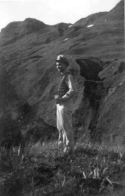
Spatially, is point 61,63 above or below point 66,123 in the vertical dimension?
above

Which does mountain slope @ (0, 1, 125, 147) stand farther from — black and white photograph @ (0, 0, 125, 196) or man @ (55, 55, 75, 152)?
man @ (55, 55, 75, 152)

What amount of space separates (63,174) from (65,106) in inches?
59.4

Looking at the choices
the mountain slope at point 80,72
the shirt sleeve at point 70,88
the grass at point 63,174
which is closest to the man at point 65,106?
the shirt sleeve at point 70,88

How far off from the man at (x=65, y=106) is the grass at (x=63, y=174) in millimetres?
240

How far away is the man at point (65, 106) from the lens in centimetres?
678

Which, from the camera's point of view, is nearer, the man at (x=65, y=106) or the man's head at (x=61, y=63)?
the man at (x=65, y=106)

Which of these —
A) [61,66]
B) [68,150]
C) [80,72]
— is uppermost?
[61,66]

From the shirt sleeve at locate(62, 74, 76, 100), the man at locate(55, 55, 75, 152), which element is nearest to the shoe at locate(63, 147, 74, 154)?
the man at locate(55, 55, 75, 152)

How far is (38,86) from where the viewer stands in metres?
12.9

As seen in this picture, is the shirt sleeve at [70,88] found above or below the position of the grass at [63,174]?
above

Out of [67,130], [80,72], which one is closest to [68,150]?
[67,130]

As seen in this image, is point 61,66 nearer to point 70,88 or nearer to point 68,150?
point 70,88

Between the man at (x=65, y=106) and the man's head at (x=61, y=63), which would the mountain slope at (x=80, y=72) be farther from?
the man's head at (x=61, y=63)

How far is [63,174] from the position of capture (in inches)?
229
